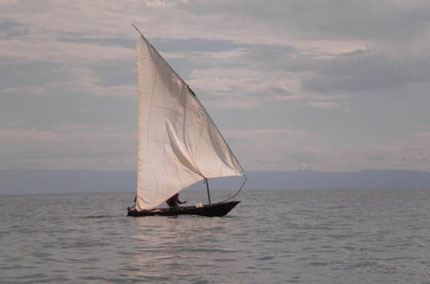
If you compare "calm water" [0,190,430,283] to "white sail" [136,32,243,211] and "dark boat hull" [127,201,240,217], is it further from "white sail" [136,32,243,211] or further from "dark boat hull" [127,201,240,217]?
"white sail" [136,32,243,211]

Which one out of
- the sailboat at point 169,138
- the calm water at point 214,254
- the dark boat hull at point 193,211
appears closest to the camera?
the calm water at point 214,254

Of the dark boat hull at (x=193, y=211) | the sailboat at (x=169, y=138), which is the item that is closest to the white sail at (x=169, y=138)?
the sailboat at (x=169, y=138)

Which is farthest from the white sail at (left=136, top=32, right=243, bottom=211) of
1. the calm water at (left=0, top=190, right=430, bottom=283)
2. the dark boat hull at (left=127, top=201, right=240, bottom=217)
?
the calm water at (left=0, top=190, right=430, bottom=283)

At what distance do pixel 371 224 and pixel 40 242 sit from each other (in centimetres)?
2642

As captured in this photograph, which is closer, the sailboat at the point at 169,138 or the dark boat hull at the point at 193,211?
the sailboat at the point at 169,138

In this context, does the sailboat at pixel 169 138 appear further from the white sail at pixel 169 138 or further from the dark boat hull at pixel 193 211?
the dark boat hull at pixel 193 211

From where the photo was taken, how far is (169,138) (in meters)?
48.5

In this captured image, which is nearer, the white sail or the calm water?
the calm water

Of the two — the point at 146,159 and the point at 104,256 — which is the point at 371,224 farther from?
the point at 104,256

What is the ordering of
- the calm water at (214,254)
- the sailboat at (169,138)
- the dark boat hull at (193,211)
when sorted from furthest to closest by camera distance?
the dark boat hull at (193,211), the sailboat at (169,138), the calm water at (214,254)

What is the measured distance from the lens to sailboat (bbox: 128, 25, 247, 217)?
157 feet

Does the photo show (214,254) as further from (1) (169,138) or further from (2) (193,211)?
(1) (169,138)

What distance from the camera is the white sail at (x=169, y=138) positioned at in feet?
157

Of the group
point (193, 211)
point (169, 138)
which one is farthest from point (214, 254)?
point (169, 138)
